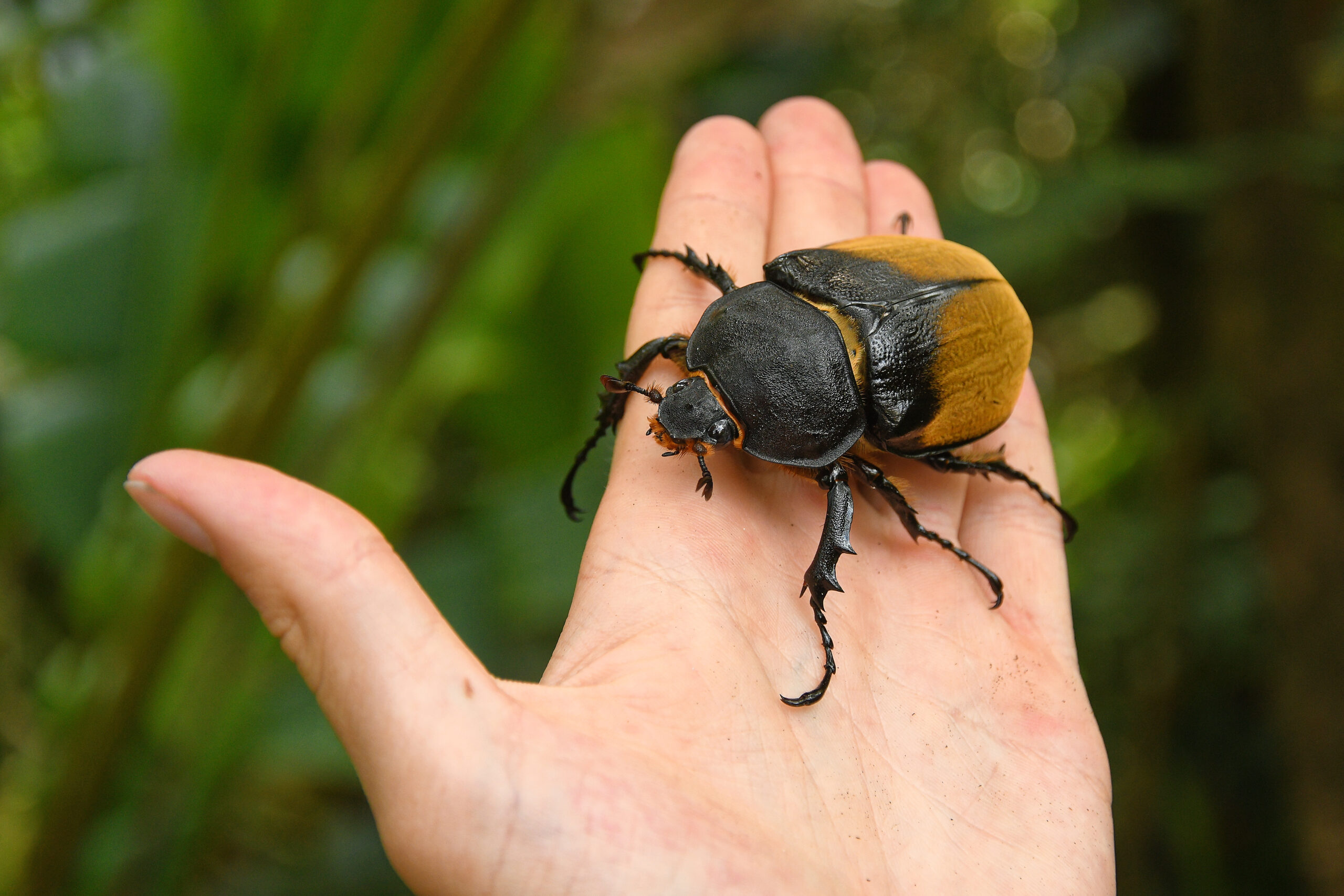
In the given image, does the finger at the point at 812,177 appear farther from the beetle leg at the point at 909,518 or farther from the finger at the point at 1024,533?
the beetle leg at the point at 909,518

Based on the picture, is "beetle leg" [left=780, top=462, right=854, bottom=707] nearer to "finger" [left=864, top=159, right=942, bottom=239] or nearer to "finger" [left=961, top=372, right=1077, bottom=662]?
"finger" [left=961, top=372, right=1077, bottom=662]

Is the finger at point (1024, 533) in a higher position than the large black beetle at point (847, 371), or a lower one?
lower

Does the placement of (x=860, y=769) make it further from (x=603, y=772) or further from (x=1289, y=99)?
(x=1289, y=99)

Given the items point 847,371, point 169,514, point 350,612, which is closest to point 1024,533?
point 847,371

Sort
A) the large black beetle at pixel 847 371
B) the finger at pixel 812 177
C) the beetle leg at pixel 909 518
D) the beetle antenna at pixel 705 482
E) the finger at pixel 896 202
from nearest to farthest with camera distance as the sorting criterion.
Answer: the beetle antenna at pixel 705 482, the large black beetle at pixel 847 371, the beetle leg at pixel 909 518, the finger at pixel 812 177, the finger at pixel 896 202

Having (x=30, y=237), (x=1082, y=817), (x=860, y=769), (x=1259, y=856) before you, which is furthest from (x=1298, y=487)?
(x=30, y=237)

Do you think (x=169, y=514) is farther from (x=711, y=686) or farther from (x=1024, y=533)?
(x=1024, y=533)

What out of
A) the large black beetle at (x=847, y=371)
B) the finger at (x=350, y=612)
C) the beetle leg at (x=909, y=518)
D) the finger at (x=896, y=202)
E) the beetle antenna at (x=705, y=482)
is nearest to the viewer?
the finger at (x=350, y=612)

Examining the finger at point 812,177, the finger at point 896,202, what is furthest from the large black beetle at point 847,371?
the finger at point 896,202
